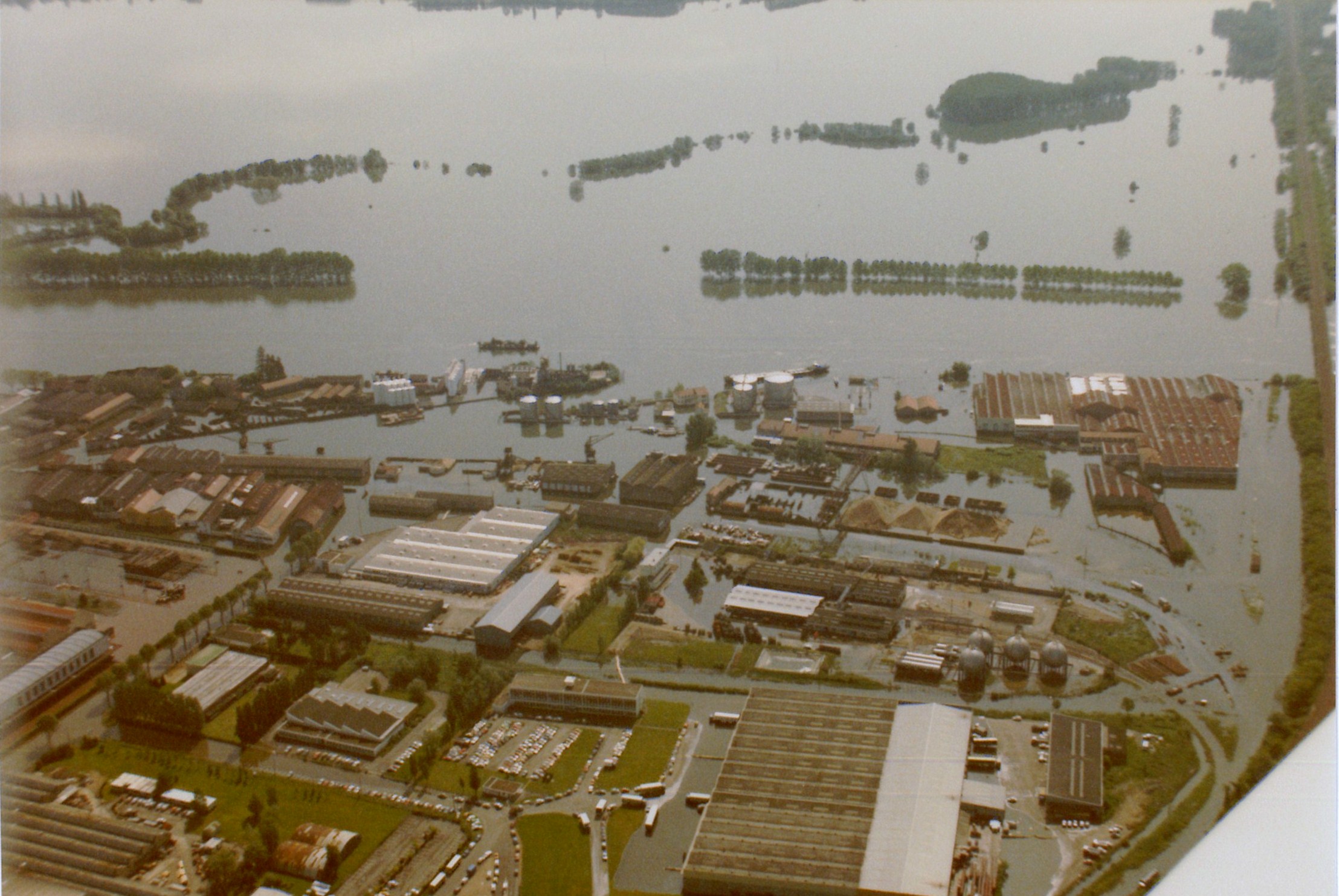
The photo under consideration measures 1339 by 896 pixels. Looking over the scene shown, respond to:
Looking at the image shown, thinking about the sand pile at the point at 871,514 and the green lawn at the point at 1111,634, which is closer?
the green lawn at the point at 1111,634

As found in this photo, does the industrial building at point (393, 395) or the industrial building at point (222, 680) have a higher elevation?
the industrial building at point (393, 395)

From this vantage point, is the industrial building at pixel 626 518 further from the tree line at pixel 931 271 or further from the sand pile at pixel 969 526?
the tree line at pixel 931 271

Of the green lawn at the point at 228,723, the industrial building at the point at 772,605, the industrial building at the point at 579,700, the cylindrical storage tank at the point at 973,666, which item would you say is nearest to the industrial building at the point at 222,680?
the green lawn at the point at 228,723

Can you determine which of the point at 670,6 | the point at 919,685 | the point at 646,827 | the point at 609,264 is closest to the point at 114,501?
the point at 646,827

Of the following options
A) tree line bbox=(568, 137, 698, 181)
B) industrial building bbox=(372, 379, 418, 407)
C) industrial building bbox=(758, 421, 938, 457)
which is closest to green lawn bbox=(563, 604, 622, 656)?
industrial building bbox=(758, 421, 938, 457)

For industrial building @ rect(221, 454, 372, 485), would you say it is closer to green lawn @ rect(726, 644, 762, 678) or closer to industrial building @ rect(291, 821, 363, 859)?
green lawn @ rect(726, 644, 762, 678)
